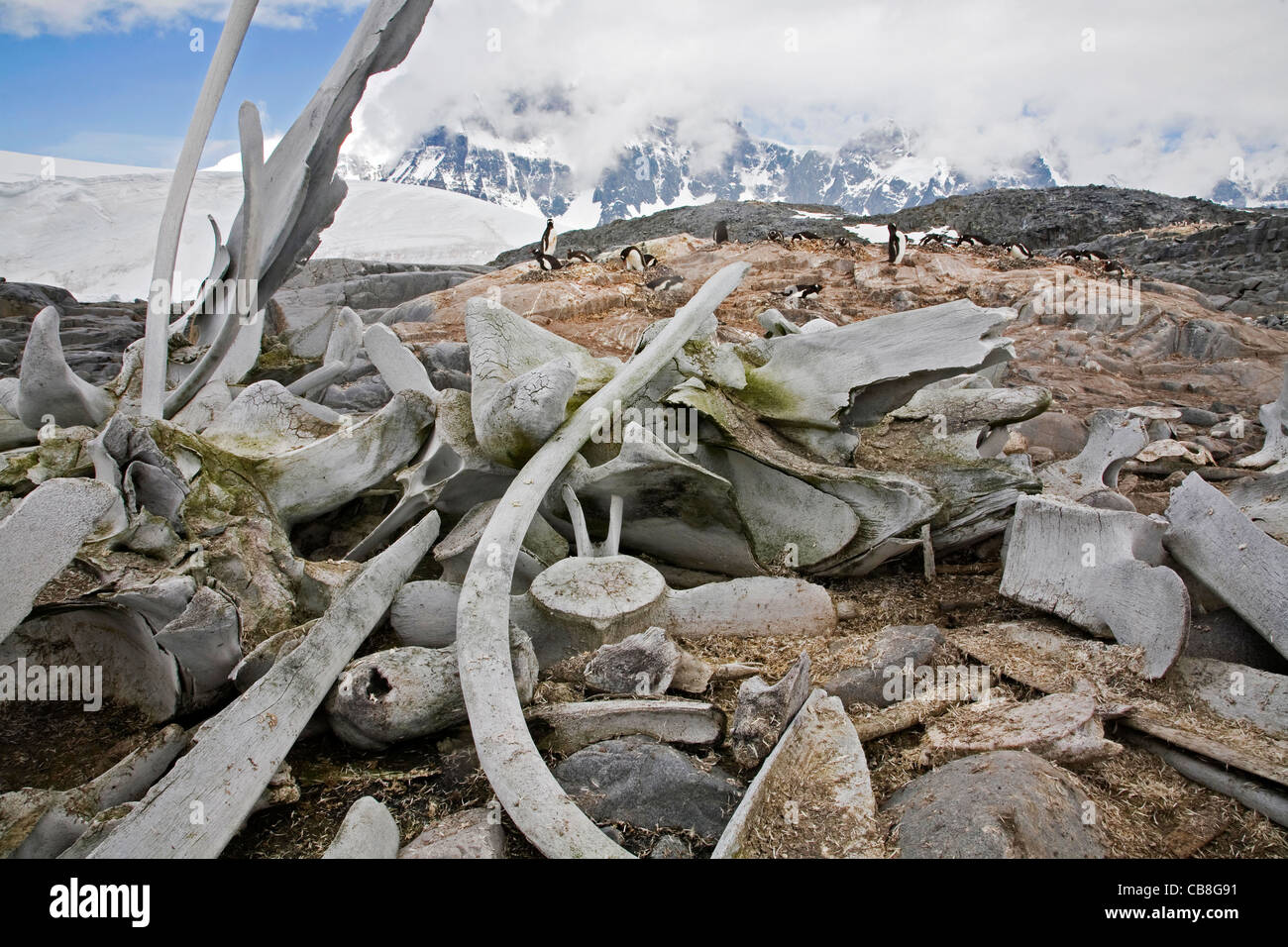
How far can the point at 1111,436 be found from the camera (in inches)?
168

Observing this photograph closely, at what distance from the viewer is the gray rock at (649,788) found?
6.32 feet

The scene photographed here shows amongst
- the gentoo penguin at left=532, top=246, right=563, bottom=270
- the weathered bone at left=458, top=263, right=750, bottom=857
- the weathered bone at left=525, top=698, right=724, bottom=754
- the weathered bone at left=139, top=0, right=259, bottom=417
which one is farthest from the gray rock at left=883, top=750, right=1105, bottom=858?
the gentoo penguin at left=532, top=246, right=563, bottom=270

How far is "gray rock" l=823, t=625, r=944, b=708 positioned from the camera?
246 centimetres

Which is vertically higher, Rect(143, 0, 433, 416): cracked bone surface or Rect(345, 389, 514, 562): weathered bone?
Rect(143, 0, 433, 416): cracked bone surface

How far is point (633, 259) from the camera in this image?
14867 mm

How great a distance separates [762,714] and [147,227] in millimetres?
29995

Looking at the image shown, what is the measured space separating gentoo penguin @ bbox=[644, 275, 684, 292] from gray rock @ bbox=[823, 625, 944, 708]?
9741 mm

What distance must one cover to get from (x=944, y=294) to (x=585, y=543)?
11.4m

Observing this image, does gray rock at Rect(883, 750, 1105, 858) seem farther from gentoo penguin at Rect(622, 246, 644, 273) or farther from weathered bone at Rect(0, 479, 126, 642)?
gentoo penguin at Rect(622, 246, 644, 273)

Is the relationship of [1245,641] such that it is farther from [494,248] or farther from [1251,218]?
[1251,218]

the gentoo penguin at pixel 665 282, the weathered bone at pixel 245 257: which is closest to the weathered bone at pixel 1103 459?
the weathered bone at pixel 245 257

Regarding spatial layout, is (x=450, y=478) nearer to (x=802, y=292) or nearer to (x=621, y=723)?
(x=621, y=723)

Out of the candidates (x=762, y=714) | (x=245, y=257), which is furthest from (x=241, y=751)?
(x=245, y=257)

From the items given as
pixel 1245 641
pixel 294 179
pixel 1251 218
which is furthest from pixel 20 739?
pixel 1251 218
